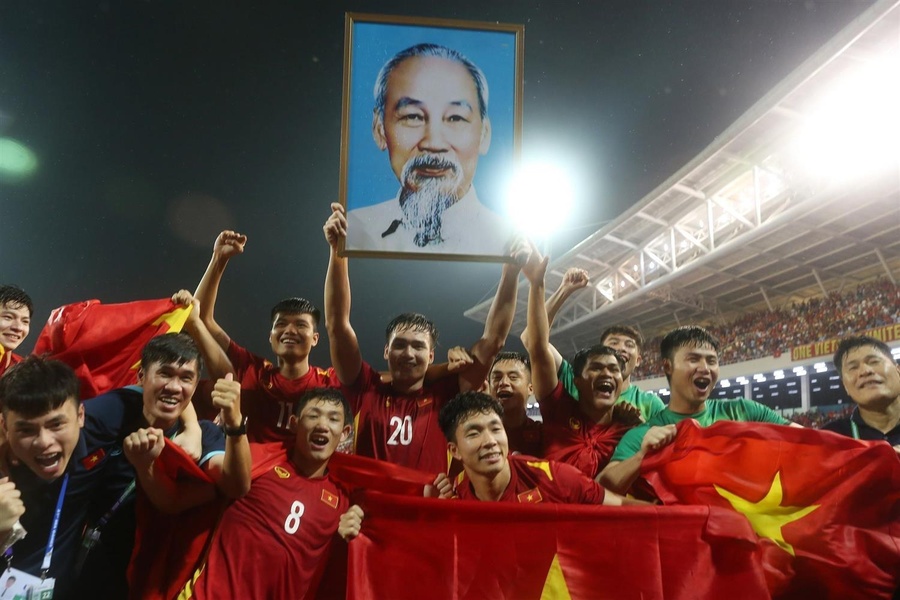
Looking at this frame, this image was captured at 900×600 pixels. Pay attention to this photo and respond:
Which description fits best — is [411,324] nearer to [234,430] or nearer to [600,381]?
[600,381]

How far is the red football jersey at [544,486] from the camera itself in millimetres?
2609

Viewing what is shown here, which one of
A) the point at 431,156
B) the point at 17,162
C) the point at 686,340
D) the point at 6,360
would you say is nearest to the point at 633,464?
the point at 686,340

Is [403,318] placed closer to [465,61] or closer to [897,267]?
[465,61]

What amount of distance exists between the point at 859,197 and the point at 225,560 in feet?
48.1

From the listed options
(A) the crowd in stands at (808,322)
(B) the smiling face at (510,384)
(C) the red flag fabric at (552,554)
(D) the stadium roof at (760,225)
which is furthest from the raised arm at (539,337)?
(A) the crowd in stands at (808,322)

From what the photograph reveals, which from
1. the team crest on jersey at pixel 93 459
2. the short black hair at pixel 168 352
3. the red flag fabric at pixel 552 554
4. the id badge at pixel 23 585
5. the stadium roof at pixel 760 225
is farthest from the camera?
the stadium roof at pixel 760 225

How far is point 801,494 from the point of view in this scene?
101 inches

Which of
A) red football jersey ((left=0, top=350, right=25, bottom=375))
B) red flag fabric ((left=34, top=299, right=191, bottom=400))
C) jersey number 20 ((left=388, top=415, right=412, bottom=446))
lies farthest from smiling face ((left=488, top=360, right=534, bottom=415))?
red football jersey ((left=0, top=350, right=25, bottom=375))

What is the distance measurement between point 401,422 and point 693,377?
1.49m

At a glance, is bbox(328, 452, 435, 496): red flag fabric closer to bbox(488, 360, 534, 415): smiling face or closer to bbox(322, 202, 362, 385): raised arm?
bbox(322, 202, 362, 385): raised arm

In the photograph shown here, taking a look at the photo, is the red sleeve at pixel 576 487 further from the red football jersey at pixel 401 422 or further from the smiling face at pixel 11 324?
the smiling face at pixel 11 324

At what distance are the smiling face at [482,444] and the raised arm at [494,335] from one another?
74 centimetres

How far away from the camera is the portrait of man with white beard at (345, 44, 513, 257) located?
3328 millimetres

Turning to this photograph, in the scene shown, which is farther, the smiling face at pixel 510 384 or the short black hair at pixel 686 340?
the smiling face at pixel 510 384
